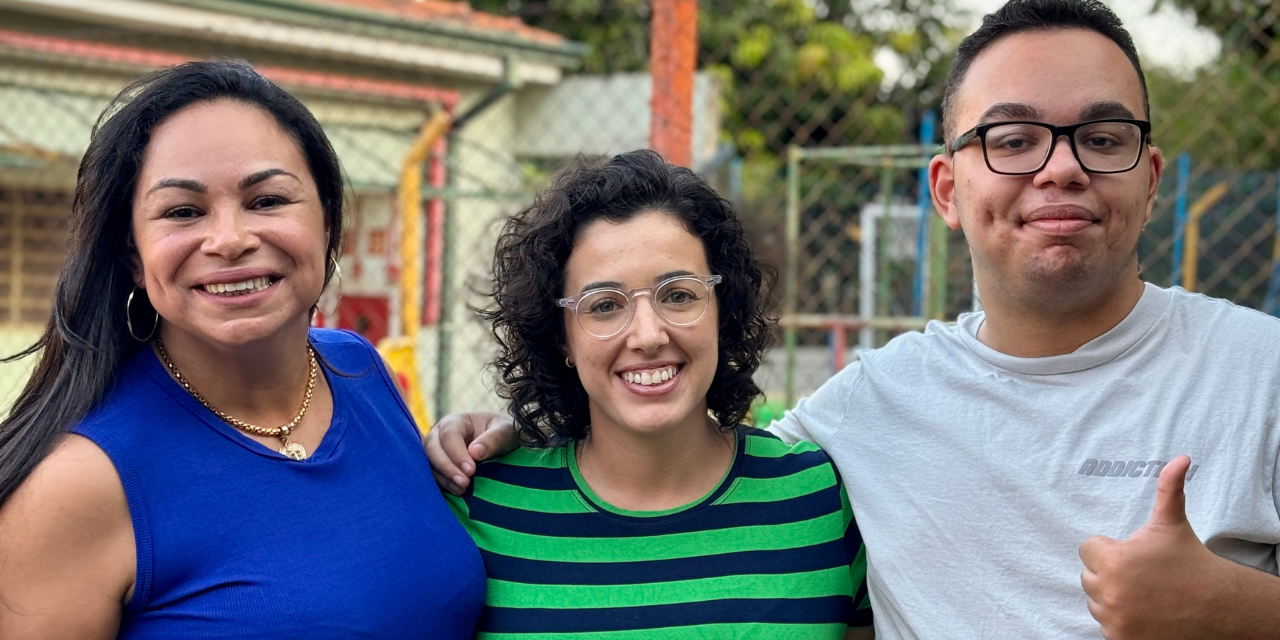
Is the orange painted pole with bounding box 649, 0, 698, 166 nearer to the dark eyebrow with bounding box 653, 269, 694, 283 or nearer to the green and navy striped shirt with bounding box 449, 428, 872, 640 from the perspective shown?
the dark eyebrow with bounding box 653, 269, 694, 283

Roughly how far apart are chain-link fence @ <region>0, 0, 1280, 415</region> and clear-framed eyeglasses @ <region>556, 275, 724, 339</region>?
2.69 meters

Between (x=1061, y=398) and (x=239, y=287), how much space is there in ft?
4.77

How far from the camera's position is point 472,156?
30.4ft

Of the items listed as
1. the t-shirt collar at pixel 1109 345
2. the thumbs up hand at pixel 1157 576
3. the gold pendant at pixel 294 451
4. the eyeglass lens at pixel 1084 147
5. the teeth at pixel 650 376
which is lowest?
the thumbs up hand at pixel 1157 576

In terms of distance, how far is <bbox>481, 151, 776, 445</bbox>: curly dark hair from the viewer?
2.30 metres

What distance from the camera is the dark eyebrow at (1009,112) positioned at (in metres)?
2.03

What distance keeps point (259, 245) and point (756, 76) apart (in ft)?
37.5

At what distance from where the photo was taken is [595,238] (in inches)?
89.5

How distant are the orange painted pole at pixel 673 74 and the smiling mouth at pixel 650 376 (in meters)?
1.22

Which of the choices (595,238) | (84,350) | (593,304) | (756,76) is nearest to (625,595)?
(593,304)

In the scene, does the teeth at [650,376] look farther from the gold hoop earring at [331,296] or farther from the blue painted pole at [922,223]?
the blue painted pole at [922,223]

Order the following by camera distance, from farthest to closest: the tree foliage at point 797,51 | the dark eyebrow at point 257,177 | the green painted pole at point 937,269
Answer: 1. the tree foliage at point 797,51
2. the green painted pole at point 937,269
3. the dark eyebrow at point 257,177

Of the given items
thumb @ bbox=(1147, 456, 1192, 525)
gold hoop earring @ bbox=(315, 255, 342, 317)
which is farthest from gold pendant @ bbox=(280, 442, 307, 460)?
thumb @ bbox=(1147, 456, 1192, 525)

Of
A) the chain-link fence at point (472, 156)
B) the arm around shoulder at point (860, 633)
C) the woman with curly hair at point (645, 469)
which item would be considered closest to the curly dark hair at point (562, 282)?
the woman with curly hair at point (645, 469)
